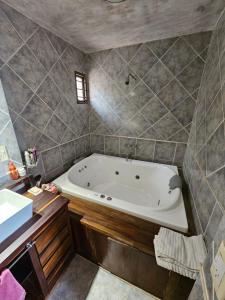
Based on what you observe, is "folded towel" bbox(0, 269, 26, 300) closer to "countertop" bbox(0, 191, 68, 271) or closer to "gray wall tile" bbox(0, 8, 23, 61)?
"countertop" bbox(0, 191, 68, 271)

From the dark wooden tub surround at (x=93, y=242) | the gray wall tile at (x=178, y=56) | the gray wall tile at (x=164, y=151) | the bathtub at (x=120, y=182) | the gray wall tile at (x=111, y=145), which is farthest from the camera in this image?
the gray wall tile at (x=111, y=145)

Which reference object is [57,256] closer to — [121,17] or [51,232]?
[51,232]

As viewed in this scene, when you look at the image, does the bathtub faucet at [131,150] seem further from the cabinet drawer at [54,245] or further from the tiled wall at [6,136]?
the tiled wall at [6,136]

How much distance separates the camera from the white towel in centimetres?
89

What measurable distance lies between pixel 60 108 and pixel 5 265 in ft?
5.37

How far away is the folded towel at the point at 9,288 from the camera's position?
763mm

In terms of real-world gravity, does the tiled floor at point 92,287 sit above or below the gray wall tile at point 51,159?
below

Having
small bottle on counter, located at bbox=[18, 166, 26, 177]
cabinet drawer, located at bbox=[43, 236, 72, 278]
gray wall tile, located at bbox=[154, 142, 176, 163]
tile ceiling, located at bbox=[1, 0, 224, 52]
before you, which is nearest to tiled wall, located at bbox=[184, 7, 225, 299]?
tile ceiling, located at bbox=[1, 0, 224, 52]

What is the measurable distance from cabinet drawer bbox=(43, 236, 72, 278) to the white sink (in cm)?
50

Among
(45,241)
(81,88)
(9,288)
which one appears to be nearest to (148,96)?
(81,88)

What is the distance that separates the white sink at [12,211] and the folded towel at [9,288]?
204 millimetres

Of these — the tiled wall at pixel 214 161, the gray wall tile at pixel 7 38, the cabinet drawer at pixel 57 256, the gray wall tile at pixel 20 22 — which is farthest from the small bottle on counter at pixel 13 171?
the tiled wall at pixel 214 161

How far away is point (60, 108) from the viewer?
1.86 m

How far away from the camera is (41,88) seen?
1.56m
